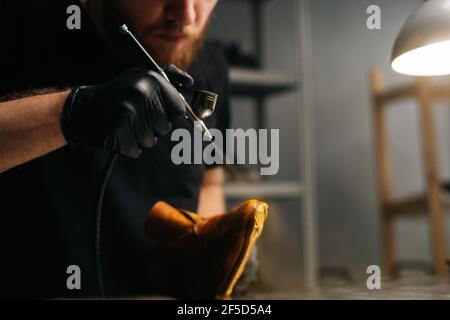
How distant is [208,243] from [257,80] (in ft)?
4.11

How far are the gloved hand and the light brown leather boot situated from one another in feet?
0.47

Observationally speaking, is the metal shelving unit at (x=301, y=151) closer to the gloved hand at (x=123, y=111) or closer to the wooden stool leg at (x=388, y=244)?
the wooden stool leg at (x=388, y=244)

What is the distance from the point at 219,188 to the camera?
1181 millimetres

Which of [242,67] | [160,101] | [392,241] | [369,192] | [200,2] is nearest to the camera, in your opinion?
[160,101]

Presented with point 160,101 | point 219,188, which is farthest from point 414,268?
point 160,101

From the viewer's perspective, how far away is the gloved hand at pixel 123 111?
571 mm

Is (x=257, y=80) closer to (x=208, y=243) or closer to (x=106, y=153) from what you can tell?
(x=106, y=153)

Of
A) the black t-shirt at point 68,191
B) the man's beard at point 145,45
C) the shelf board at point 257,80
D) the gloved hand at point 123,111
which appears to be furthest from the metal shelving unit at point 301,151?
the gloved hand at point 123,111

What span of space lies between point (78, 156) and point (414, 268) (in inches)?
69.0

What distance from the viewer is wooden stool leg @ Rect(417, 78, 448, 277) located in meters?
1.98

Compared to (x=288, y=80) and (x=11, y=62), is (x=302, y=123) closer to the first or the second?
(x=288, y=80)

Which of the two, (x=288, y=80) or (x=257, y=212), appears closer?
(x=257, y=212)

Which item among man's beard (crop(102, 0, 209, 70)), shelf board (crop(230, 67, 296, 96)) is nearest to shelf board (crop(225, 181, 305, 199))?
shelf board (crop(230, 67, 296, 96))

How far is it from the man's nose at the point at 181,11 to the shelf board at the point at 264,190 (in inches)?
41.1
